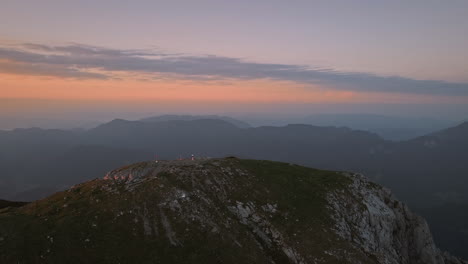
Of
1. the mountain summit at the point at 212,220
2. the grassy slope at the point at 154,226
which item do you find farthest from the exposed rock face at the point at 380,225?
the grassy slope at the point at 154,226

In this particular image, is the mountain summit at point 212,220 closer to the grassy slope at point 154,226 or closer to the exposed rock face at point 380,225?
the grassy slope at point 154,226

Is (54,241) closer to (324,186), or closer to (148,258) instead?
(148,258)

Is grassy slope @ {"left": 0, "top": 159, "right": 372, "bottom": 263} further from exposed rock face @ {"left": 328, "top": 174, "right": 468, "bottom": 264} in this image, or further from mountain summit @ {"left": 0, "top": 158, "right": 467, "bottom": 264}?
exposed rock face @ {"left": 328, "top": 174, "right": 468, "bottom": 264}

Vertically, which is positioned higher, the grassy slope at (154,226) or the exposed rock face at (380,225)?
the grassy slope at (154,226)

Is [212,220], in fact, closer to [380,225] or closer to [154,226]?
[154,226]

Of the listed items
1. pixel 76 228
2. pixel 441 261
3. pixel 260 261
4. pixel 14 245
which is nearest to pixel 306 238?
pixel 260 261

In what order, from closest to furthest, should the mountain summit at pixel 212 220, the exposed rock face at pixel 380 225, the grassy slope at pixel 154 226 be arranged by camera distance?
the grassy slope at pixel 154 226 → the mountain summit at pixel 212 220 → the exposed rock face at pixel 380 225
